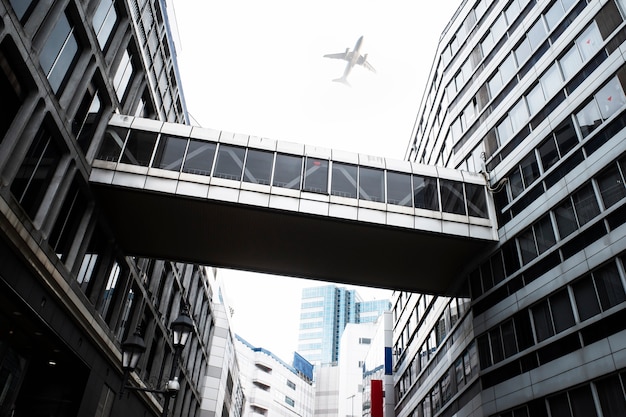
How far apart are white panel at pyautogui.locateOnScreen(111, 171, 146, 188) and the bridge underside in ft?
0.86

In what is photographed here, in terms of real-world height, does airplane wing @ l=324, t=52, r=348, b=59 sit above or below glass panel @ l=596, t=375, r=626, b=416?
above

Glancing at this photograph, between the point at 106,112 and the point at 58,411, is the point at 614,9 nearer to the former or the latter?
the point at 106,112

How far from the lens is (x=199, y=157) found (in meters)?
23.8

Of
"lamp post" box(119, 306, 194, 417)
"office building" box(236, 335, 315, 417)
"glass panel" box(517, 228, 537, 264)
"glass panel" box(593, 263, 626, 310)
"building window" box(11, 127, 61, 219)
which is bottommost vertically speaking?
"lamp post" box(119, 306, 194, 417)

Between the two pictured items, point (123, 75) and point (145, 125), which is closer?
point (145, 125)

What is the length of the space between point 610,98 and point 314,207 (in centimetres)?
1216

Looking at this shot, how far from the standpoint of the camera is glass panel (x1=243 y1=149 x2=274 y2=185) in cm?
2358

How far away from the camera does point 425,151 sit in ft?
131

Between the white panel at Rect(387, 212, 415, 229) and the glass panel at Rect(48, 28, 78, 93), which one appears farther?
the white panel at Rect(387, 212, 415, 229)

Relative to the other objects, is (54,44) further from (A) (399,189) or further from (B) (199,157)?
(A) (399,189)

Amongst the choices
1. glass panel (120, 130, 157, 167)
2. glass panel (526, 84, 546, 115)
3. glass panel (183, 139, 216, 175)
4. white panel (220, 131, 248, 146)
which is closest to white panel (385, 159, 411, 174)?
glass panel (526, 84, 546, 115)

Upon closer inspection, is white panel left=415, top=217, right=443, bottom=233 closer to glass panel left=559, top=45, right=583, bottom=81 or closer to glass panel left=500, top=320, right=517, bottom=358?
glass panel left=500, top=320, right=517, bottom=358

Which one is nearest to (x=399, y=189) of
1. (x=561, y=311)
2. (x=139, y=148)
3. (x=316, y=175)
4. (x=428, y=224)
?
(x=428, y=224)

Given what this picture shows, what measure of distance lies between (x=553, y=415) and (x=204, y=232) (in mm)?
16582
